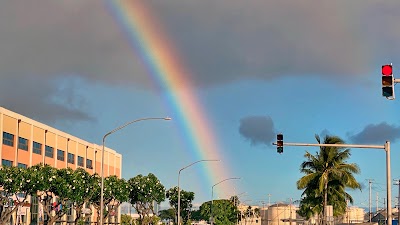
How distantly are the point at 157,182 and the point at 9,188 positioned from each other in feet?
121

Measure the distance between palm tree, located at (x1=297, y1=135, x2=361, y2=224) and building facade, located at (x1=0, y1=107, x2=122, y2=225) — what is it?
36.1 metres

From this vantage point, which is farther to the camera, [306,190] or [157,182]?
[157,182]

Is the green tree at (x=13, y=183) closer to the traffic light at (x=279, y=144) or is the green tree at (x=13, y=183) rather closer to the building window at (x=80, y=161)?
the traffic light at (x=279, y=144)

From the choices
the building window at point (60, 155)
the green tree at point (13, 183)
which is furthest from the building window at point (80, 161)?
the green tree at point (13, 183)

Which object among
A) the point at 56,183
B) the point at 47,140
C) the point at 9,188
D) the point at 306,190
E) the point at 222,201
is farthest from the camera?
the point at 222,201

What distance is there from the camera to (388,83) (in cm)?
2558

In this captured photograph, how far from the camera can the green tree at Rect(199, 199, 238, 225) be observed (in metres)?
167

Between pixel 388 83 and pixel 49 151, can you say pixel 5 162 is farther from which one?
pixel 388 83

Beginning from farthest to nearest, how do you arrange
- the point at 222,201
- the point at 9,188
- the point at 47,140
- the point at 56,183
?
the point at 222,201, the point at 47,140, the point at 56,183, the point at 9,188

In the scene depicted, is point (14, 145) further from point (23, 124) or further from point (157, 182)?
point (157, 182)

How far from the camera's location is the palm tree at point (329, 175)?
7588 centimetres

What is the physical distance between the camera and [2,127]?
80.8 meters

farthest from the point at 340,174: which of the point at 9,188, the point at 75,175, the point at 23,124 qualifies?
the point at 23,124

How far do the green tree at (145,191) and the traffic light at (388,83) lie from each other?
7524cm
